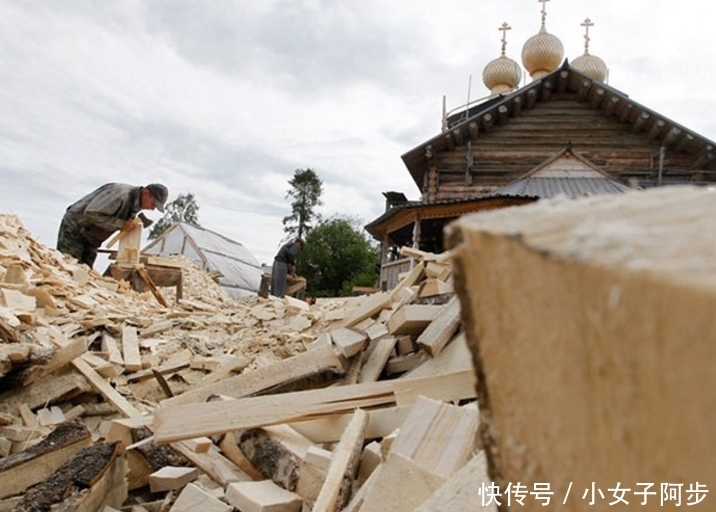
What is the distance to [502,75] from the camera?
1012 inches

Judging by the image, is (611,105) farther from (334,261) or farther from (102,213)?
(334,261)

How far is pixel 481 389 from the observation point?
712 millimetres

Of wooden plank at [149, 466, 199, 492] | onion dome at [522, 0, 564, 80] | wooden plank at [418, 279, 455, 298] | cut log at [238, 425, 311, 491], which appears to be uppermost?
onion dome at [522, 0, 564, 80]

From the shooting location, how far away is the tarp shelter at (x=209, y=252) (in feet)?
92.7

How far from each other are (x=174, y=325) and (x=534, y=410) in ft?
18.5

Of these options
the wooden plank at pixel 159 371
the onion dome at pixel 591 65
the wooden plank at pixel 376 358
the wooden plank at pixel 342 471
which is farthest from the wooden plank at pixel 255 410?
the onion dome at pixel 591 65

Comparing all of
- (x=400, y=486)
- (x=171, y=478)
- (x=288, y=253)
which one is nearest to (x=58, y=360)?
(x=171, y=478)

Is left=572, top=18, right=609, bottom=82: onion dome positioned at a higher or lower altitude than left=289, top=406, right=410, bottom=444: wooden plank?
higher

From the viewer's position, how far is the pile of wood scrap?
1.70 metres

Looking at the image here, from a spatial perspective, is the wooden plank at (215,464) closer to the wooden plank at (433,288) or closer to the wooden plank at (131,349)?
the wooden plank at (433,288)

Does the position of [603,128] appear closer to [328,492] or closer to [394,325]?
[394,325]

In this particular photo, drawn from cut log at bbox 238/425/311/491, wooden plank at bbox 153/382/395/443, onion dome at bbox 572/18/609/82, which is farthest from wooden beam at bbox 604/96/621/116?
cut log at bbox 238/425/311/491

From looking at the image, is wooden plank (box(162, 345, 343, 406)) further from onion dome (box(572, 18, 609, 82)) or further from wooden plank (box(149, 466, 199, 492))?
onion dome (box(572, 18, 609, 82))

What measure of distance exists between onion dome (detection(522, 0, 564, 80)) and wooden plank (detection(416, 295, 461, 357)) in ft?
74.1
